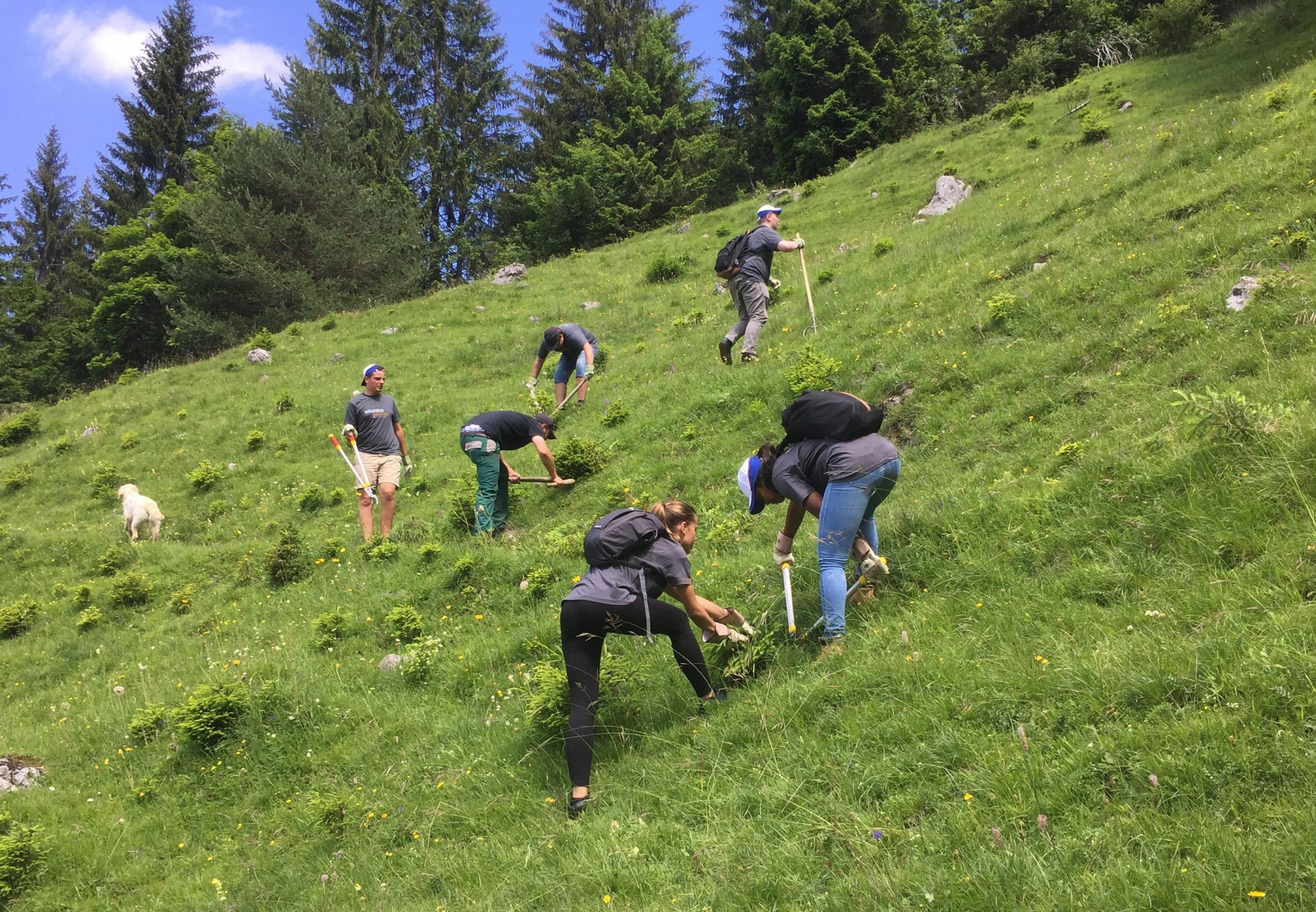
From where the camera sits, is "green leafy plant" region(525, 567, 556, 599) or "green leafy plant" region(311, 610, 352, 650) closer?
"green leafy plant" region(525, 567, 556, 599)

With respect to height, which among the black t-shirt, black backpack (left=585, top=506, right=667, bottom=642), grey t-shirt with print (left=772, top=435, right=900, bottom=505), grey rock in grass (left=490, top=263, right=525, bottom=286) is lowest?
black backpack (left=585, top=506, right=667, bottom=642)

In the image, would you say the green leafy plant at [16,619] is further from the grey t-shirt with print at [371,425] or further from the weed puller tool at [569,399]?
the weed puller tool at [569,399]

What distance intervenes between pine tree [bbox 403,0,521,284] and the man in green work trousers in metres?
42.4

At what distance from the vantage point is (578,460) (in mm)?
A: 10977

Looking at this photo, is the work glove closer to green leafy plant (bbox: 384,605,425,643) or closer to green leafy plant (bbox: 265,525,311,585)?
green leafy plant (bbox: 384,605,425,643)

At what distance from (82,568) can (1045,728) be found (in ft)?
53.2

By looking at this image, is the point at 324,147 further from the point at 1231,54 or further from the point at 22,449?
the point at 1231,54

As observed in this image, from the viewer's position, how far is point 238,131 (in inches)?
1404

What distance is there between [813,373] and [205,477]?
13975 millimetres

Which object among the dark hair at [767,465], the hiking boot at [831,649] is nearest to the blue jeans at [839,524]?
the hiking boot at [831,649]

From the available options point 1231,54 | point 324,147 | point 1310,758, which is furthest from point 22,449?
point 1231,54

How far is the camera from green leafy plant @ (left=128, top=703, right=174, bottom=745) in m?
7.29

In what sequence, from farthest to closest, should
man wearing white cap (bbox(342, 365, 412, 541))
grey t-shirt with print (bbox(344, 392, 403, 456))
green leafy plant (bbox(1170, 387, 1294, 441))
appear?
1. grey t-shirt with print (bbox(344, 392, 403, 456))
2. man wearing white cap (bbox(342, 365, 412, 541))
3. green leafy plant (bbox(1170, 387, 1294, 441))

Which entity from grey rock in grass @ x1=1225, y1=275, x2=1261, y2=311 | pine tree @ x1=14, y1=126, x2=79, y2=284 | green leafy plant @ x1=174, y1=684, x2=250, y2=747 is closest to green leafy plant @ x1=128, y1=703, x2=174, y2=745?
green leafy plant @ x1=174, y1=684, x2=250, y2=747
